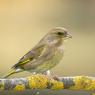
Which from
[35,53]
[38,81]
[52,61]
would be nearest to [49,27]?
[35,53]

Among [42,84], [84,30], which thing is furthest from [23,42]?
[42,84]

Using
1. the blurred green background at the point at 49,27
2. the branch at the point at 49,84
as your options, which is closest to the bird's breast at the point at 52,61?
the branch at the point at 49,84

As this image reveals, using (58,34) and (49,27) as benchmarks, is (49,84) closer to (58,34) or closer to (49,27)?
(58,34)

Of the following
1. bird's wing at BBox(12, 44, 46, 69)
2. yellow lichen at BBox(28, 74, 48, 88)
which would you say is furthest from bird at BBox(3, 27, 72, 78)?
yellow lichen at BBox(28, 74, 48, 88)

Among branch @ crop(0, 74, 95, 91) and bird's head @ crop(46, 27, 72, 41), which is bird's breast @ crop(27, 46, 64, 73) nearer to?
bird's head @ crop(46, 27, 72, 41)

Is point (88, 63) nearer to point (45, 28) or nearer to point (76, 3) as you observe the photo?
point (45, 28)

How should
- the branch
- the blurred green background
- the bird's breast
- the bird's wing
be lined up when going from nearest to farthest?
the branch < the bird's breast < the bird's wing < the blurred green background
